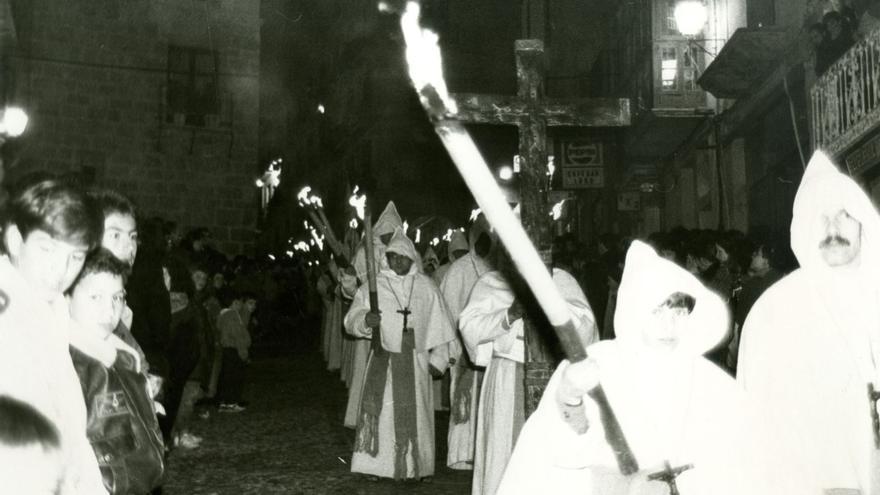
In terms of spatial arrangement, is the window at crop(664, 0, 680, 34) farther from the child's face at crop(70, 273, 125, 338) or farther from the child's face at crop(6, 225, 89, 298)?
the child's face at crop(6, 225, 89, 298)

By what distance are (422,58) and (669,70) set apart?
20258 mm

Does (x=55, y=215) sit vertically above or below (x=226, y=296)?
below

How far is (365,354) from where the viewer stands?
1184 centimetres

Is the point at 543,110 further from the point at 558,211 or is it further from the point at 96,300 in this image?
the point at 558,211

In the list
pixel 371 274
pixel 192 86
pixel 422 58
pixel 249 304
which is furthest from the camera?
pixel 192 86

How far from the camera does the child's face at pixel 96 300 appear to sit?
4.31m

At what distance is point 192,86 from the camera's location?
29.1 metres

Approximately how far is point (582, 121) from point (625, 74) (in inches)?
896

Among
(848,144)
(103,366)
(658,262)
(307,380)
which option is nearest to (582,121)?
(658,262)

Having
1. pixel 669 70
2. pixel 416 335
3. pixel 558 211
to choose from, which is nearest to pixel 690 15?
pixel 669 70

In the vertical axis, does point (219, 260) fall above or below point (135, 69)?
below

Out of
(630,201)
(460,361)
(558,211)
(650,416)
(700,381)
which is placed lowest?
(650,416)

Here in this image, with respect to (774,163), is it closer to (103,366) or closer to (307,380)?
(307,380)

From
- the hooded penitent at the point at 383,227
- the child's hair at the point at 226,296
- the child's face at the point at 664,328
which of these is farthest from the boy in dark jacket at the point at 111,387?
the child's hair at the point at 226,296
